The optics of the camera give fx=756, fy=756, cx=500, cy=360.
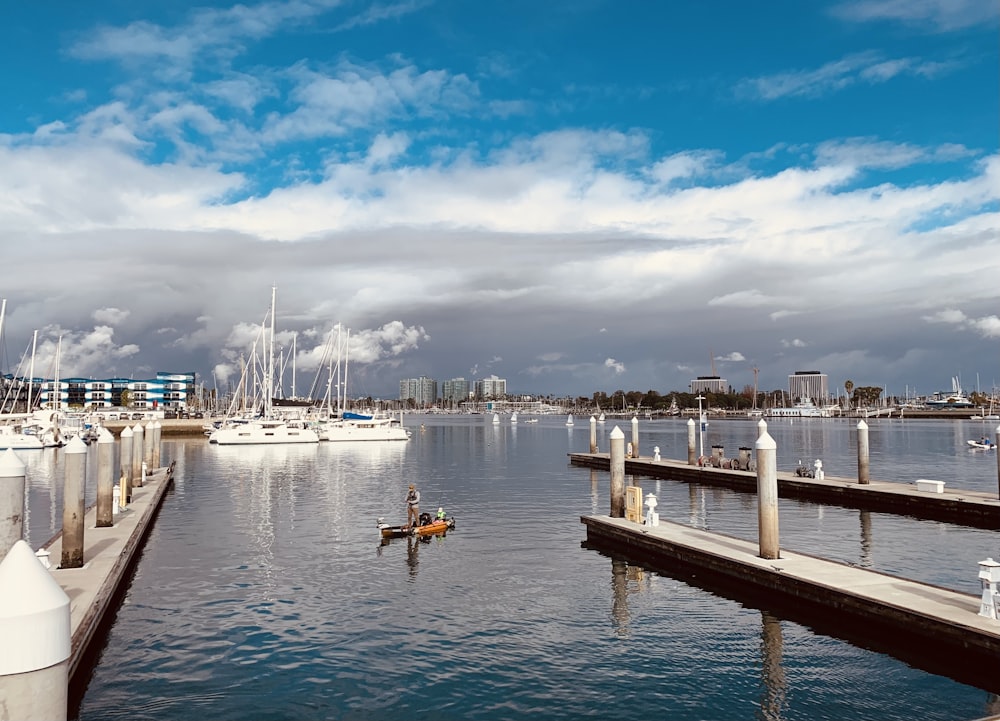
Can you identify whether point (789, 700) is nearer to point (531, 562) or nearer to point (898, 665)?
point (898, 665)

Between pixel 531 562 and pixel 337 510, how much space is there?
17271mm

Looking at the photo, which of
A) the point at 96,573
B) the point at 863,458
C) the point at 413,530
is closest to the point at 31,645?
the point at 96,573

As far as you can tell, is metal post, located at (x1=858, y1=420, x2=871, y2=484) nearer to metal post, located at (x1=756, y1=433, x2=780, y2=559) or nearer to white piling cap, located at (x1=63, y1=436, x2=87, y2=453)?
metal post, located at (x1=756, y1=433, x2=780, y2=559)

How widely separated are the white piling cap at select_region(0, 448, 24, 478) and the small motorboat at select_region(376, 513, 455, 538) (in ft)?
53.0

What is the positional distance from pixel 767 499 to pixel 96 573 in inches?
753

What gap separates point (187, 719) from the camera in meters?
13.7

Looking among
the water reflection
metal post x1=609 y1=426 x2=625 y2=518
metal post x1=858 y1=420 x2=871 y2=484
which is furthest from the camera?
metal post x1=858 y1=420 x2=871 y2=484

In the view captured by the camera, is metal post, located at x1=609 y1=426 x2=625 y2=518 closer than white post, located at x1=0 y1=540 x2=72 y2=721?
No

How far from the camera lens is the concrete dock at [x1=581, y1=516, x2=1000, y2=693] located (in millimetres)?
15529

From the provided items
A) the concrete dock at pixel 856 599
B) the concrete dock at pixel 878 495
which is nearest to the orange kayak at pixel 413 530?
the concrete dock at pixel 856 599

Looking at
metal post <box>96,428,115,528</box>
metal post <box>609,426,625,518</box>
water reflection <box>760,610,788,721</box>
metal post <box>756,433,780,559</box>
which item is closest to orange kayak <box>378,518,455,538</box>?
metal post <box>609,426,625,518</box>

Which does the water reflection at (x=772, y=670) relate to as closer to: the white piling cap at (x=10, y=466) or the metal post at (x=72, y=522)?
the white piling cap at (x=10, y=466)

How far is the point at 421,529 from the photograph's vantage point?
31.9m

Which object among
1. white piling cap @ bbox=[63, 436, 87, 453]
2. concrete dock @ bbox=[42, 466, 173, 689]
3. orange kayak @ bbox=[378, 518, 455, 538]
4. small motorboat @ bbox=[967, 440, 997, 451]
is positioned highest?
white piling cap @ bbox=[63, 436, 87, 453]
